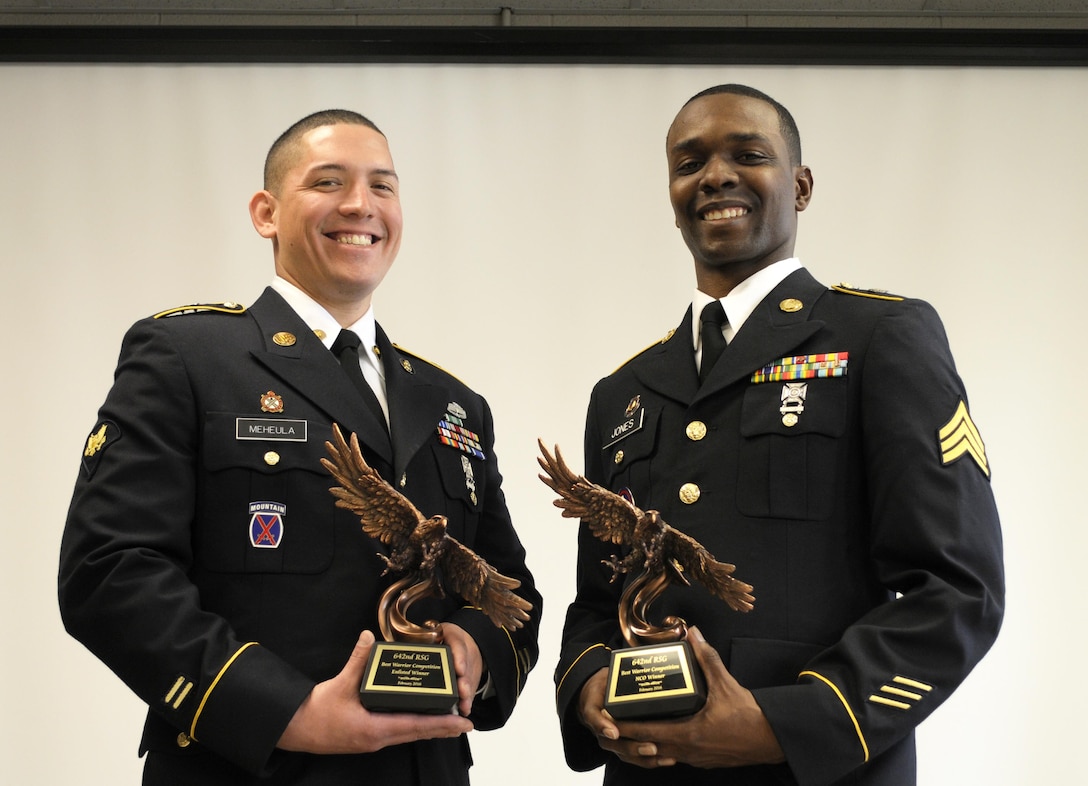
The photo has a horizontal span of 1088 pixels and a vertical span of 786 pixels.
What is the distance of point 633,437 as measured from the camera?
2314 millimetres

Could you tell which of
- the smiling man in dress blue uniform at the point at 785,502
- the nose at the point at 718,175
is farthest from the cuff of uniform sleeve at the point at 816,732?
the nose at the point at 718,175

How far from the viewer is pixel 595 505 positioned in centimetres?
197

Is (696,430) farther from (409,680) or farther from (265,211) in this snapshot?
(265,211)

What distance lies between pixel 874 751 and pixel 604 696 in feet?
1.41

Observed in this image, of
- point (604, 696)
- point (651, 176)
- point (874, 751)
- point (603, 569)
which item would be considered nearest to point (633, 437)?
point (603, 569)

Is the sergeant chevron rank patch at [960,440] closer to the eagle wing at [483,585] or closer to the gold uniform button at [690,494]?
the gold uniform button at [690,494]

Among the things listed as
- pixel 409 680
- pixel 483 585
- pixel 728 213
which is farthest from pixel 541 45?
pixel 409 680

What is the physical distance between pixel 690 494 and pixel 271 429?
76 cm

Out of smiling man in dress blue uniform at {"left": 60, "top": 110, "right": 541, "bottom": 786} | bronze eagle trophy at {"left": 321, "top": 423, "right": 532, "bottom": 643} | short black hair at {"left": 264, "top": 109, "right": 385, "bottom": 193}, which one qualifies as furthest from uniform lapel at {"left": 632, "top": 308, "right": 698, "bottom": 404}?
short black hair at {"left": 264, "top": 109, "right": 385, "bottom": 193}

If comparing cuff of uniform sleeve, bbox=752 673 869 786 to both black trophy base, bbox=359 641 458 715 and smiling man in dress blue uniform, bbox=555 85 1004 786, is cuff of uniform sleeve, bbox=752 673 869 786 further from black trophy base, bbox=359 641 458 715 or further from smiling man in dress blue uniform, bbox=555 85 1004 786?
black trophy base, bbox=359 641 458 715

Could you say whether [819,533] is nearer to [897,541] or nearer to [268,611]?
[897,541]

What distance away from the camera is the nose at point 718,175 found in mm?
2311

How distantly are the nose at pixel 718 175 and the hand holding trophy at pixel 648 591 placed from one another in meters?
0.69

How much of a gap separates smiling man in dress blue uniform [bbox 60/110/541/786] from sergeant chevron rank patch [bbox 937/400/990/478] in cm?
89
